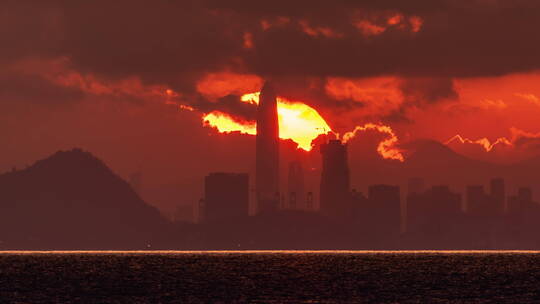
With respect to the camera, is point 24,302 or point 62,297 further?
point 62,297

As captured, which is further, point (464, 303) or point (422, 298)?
point (422, 298)

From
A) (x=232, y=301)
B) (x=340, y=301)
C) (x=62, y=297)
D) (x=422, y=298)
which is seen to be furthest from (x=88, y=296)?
(x=422, y=298)

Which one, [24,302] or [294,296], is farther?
[294,296]

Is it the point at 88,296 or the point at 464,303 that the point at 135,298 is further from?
the point at 464,303

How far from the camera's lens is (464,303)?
184m

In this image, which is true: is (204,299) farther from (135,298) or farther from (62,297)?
(62,297)

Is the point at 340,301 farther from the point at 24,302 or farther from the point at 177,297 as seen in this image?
the point at 24,302

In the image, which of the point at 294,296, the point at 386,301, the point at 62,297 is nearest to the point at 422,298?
the point at 386,301

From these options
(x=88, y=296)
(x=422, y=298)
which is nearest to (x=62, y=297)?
(x=88, y=296)

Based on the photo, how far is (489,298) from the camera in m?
199

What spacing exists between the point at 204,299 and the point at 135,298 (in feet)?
41.8

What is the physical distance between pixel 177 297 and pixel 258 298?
52.9ft

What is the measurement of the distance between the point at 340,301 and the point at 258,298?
16.2m

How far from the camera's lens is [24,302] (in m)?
185
